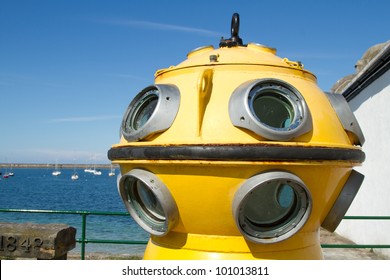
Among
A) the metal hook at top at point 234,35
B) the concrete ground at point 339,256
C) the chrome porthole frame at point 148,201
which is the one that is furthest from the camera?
the concrete ground at point 339,256

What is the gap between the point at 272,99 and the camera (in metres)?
3.21

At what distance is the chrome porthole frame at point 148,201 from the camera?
301 cm

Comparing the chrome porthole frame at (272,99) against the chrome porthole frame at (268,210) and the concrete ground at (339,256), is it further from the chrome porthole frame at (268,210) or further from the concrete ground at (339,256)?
the concrete ground at (339,256)

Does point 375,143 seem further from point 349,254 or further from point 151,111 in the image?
point 151,111

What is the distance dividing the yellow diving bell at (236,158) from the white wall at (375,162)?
609cm

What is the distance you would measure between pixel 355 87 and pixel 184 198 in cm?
904

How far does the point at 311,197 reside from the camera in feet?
9.53

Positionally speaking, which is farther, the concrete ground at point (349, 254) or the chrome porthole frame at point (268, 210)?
the concrete ground at point (349, 254)

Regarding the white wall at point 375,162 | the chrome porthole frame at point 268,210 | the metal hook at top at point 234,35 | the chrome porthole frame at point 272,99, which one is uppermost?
the white wall at point 375,162

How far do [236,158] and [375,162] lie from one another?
780 cm

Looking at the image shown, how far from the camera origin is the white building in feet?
28.4

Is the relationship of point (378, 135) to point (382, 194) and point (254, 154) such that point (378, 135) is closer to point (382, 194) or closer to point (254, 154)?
point (382, 194)

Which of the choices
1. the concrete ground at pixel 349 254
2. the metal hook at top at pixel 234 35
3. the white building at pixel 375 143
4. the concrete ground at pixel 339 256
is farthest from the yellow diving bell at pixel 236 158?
the concrete ground at pixel 349 254

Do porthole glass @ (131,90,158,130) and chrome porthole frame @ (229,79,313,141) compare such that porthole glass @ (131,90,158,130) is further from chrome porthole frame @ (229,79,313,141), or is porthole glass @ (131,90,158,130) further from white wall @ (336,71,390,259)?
white wall @ (336,71,390,259)
